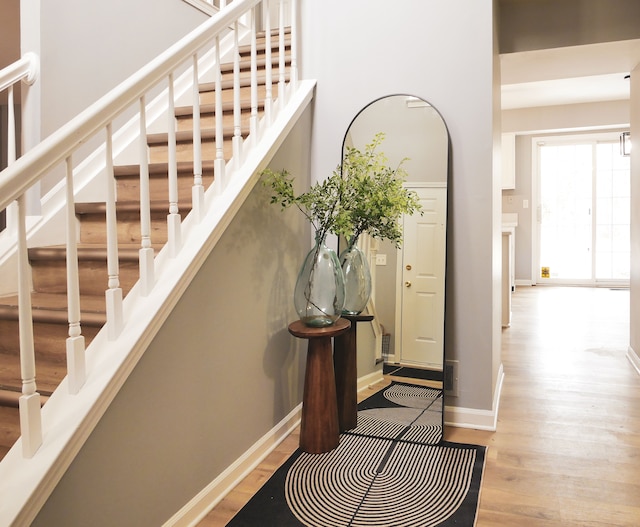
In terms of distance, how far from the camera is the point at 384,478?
2.32 metres

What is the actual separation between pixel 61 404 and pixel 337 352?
5.23 ft

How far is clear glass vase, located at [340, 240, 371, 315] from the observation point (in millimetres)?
2840

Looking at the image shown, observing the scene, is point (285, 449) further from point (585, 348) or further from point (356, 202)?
point (585, 348)

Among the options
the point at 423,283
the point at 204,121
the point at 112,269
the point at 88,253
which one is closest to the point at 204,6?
the point at 204,121

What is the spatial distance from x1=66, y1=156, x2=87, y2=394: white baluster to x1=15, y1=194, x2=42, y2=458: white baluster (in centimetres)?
13

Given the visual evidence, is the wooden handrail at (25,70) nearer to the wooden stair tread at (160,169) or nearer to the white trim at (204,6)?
the wooden stair tread at (160,169)

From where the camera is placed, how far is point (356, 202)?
254 cm

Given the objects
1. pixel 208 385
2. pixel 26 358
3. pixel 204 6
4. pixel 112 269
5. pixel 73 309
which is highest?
pixel 204 6

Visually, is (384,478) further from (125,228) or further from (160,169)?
(160,169)

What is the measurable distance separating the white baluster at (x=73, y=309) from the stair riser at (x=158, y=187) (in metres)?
0.85

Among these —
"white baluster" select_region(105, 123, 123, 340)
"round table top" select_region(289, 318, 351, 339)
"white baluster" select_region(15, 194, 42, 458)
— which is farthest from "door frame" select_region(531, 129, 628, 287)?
"white baluster" select_region(15, 194, 42, 458)

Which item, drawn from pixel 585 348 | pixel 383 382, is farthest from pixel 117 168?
pixel 585 348

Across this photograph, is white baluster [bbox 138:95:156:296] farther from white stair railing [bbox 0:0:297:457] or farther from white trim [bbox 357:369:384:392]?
white trim [bbox 357:369:384:392]

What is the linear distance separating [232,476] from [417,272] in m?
1.38
